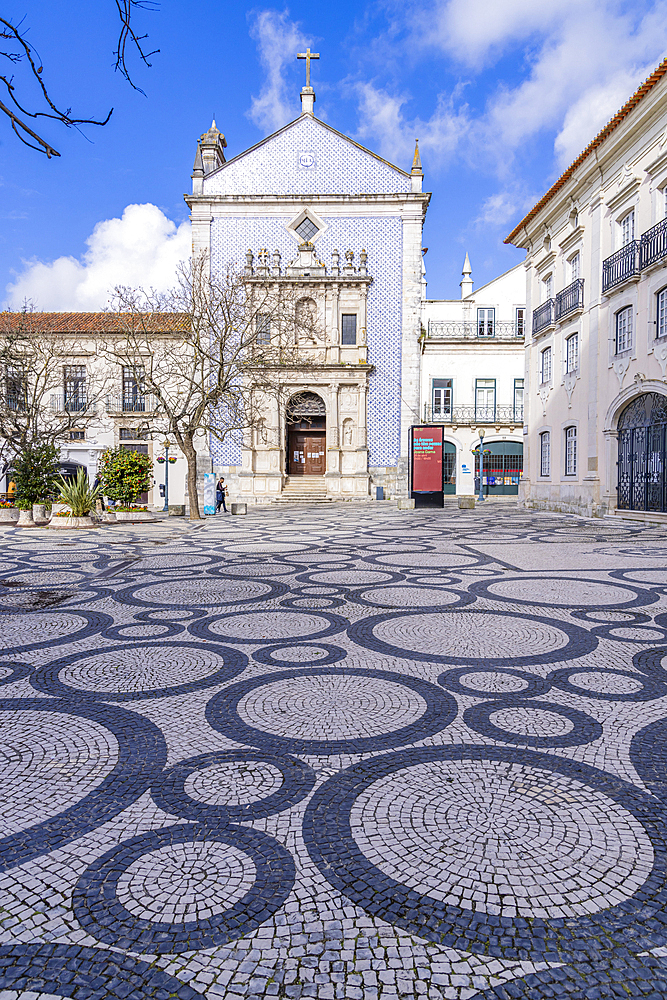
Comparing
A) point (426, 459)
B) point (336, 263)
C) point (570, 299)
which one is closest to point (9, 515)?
point (426, 459)

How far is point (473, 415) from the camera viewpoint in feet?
122

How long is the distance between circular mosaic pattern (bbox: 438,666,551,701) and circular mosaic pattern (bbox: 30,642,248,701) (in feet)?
4.28

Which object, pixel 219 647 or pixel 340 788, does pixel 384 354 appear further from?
pixel 340 788

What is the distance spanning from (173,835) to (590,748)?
1761 mm

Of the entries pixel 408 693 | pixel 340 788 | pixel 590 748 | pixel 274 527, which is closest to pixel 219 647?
pixel 408 693

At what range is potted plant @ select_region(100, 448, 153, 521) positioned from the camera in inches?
661

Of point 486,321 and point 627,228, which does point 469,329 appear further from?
point 627,228

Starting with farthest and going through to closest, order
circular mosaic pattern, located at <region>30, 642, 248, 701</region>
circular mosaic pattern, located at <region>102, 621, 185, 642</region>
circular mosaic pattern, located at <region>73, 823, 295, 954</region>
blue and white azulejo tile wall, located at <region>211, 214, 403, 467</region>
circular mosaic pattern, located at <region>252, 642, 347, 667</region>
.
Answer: blue and white azulejo tile wall, located at <region>211, 214, 403, 467</region>, circular mosaic pattern, located at <region>102, 621, 185, 642</region>, circular mosaic pattern, located at <region>252, 642, 347, 667</region>, circular mosaic pattern, located at <region>30, 642, 248, 701</region>, circular mosaic pattern, located at <region>73, 823, 295, 954</region>

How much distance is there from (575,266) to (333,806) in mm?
21182

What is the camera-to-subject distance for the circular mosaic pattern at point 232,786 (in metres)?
2.08

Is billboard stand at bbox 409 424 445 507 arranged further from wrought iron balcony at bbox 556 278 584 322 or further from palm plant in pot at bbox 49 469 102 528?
palm plant in pot at bbox 49 469 102 528

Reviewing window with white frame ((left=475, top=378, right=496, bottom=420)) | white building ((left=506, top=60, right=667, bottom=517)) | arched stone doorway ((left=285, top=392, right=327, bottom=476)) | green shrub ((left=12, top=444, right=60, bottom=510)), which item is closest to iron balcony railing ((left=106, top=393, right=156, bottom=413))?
arched stone doorway ((left=285, top=392, right=327, bottom=476))

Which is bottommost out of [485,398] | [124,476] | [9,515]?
[9,515]

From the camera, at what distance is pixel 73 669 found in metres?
3.70
